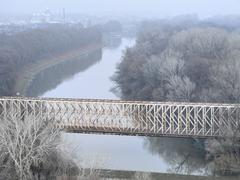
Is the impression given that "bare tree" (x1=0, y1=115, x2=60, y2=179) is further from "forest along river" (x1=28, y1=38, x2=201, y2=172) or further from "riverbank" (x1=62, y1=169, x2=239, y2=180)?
"riverbank" (x1=62, y1=169, x2=239, y2=180)

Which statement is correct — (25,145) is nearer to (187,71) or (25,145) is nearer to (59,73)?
(187,71)

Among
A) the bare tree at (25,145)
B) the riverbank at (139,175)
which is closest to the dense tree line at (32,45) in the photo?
the riverbank at (139,175)

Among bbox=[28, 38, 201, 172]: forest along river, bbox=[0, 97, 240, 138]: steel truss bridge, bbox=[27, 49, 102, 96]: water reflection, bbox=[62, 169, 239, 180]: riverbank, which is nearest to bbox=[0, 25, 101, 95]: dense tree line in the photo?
bbox=[27, 49, 102, 96]: water reflection

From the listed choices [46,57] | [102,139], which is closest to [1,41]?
[46,57]

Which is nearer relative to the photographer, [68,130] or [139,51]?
[68,130]

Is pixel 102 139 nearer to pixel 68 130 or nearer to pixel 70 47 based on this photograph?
pixel 68 130

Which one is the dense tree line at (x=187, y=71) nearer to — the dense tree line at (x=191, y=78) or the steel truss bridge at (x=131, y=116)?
the dense tree line at (x=191, y=78)
